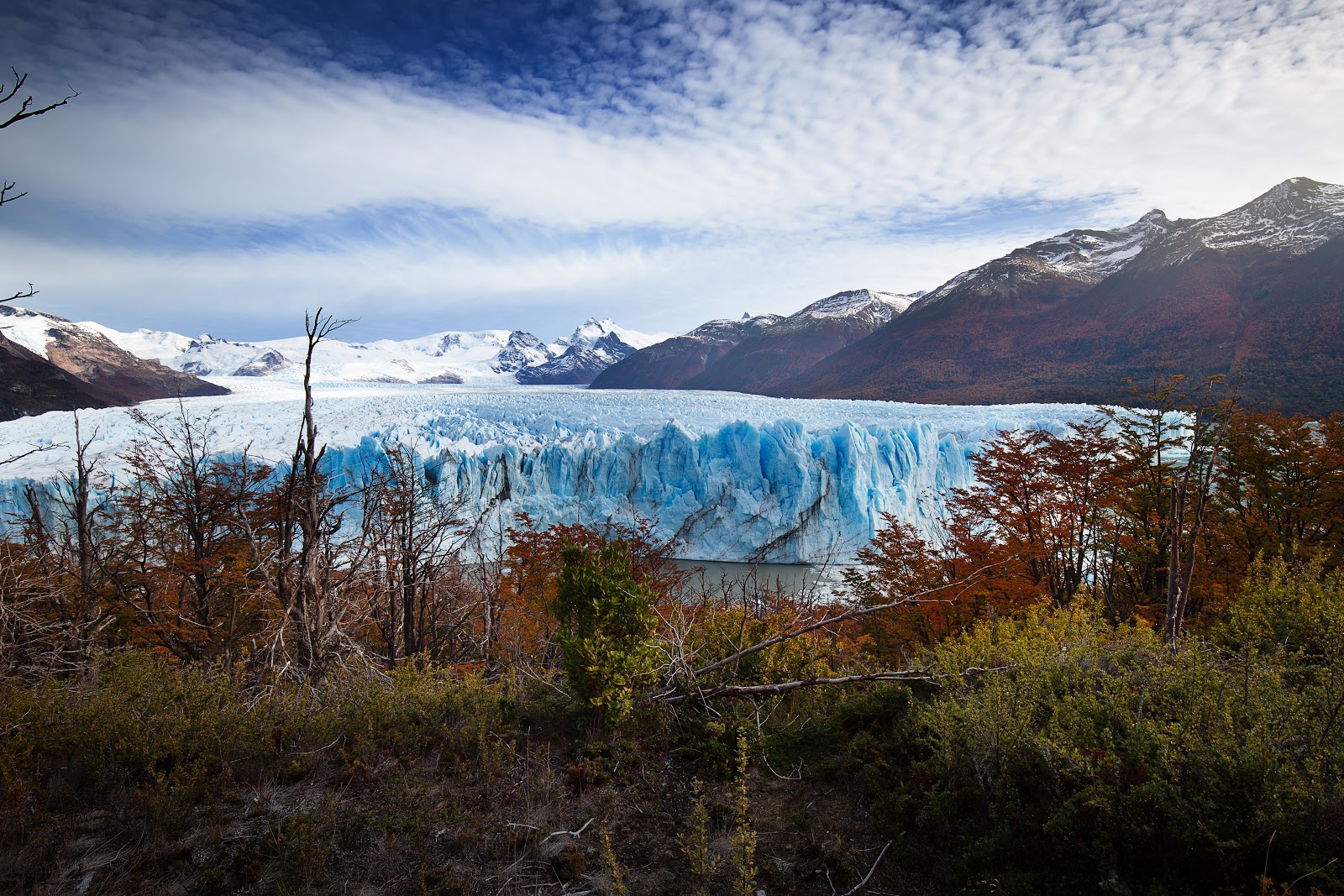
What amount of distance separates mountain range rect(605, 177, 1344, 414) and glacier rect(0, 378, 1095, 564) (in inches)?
350

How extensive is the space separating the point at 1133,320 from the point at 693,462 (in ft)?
157

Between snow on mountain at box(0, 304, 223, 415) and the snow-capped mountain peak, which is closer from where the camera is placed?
snow on mountain at box(0, 304, 223, 415)

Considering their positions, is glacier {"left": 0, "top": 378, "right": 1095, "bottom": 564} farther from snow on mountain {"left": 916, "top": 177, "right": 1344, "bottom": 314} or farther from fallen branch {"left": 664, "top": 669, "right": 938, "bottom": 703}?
snow on mountain {"left": 916, "top": 177, "right": 1344, "bottom": 314}

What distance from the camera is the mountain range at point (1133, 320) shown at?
1394 inches

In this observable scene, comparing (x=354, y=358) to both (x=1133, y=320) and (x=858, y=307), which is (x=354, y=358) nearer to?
(x=858, y=307)

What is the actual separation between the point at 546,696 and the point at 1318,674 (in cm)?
441

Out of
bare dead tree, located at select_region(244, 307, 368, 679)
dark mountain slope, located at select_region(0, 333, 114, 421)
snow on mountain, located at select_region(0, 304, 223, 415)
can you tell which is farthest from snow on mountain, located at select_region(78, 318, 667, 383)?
bare dead tree, located at select_region(244, 307, 368, 679)

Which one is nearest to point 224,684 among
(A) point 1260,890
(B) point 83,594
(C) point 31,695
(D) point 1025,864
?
(C) point 31,695

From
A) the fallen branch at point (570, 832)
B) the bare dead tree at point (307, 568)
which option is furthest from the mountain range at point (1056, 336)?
the fallen branch at point (570, 832)

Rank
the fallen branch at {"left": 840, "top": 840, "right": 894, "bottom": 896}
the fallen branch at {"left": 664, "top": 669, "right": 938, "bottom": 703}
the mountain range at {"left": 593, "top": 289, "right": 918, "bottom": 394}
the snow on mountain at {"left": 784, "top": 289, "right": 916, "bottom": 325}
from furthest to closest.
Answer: the snow on mountain at {"left": 784, "top": 289, "right": 916, "bottom": 325} < the mountain range at {"left": 593, "top": 289, "right": 918, "bottom": 394} < the fallen branch at {"left": 664, "top": 669, "right": 938, "bottom": 703} < the fallen branch at {"left": 840, "top": 840, "right": 894, "bottom": 896}

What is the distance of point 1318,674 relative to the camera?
8.62ft

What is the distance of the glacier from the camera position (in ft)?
73.0

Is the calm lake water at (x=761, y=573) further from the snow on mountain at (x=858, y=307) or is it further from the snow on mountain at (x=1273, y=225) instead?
the snow on mountain at (x=858, y=307)

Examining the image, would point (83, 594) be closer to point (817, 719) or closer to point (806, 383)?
point (817, 719)
